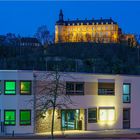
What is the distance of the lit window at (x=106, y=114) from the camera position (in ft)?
163

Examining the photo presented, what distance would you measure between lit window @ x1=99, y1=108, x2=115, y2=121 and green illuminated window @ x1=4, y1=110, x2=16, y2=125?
8.98 meters

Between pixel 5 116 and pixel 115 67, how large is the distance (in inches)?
2878

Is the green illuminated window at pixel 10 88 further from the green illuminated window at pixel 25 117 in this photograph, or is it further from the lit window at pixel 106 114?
the lit window at pixel 106 114

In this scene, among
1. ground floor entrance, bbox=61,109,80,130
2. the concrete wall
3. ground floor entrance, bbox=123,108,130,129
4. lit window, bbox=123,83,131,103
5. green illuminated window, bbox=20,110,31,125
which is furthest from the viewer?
lit window, bbox=123,83,131,103

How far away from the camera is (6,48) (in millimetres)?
142750

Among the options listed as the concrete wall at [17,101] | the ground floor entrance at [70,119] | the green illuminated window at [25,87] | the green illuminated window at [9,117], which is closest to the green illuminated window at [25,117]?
the concrete wall at [17,101]

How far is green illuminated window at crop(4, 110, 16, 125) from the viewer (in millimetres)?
44562

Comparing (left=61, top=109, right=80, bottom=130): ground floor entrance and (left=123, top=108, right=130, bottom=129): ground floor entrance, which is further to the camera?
(left=123, top=108, right=130, bottom=129): ground floor entrance

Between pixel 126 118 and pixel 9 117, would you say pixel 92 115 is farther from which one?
pixel 9 117

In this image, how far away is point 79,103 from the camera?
4831cm

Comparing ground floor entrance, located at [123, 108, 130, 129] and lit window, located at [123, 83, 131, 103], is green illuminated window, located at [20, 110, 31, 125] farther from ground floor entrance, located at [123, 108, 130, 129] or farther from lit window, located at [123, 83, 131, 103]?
lit window, located at [123, 83, 131, 103]

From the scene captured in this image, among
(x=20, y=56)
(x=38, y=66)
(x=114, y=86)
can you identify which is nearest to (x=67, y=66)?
(x=38, y=66)

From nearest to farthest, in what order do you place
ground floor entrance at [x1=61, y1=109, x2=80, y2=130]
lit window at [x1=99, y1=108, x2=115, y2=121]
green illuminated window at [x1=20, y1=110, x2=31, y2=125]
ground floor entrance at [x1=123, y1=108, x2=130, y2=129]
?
1. green illuminated window at [x1=20, y1=110, x2=31, y2=125]
2. ground floor entrance at [x1=61, y1=109, x2=80, y2=130]
3. lit window at [x1=99, y1=108, x2=115, y2=121]
4. ground floor entrance at [x1=123, y1=108, x2=130, y2=129]

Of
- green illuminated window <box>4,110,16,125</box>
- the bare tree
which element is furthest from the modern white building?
the bare tree
